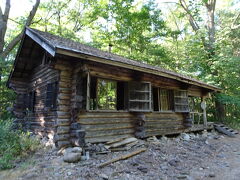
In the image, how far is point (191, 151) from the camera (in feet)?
21.7

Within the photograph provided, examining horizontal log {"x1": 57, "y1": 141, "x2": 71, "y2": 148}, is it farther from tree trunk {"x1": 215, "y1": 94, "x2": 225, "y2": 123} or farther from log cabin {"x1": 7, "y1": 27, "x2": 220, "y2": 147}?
tree trunk {"x1": 215, "y1": 94, "x2": 225, "y2": 123}

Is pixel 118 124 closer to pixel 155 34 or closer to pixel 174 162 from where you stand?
pixel 174 162

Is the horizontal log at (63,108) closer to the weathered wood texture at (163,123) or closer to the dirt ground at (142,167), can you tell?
the dirt ground at (142,167)

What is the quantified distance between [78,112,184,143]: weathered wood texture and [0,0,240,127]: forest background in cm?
700

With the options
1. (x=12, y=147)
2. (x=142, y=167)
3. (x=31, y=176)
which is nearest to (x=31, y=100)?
(x=12, y=147)

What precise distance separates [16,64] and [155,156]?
7.97m

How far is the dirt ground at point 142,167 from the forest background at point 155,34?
8.97 metres

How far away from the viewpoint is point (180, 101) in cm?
941

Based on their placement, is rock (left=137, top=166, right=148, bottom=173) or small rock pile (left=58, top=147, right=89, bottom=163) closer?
rock (left=137, top=166, right=148, bottom=173)

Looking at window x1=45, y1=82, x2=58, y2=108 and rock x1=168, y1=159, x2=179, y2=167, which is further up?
window x1=45, y1=82, x2=58, y2=108

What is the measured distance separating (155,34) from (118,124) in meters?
12.2

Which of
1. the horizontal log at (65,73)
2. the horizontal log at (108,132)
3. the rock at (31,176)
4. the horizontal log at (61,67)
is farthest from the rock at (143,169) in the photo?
the horizontal log at (61,67)

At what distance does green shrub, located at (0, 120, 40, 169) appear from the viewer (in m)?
4.93

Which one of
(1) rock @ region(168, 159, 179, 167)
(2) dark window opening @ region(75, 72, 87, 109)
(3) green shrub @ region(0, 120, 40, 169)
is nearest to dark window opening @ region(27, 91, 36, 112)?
(3) green shrub @ region(0, 120, 40, 169)
